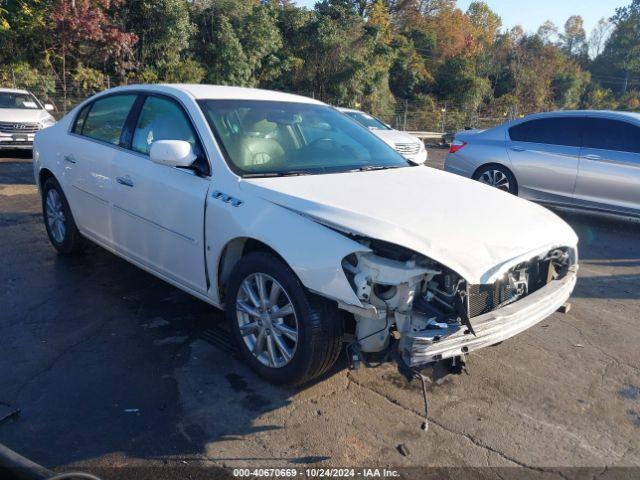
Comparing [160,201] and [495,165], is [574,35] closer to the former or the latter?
[495,165]

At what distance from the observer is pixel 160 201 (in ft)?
13.2

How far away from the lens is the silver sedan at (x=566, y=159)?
7.66 m

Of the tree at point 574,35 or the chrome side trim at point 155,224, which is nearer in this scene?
the chrome side trim at point 155,224

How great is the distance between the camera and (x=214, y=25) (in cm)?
2362

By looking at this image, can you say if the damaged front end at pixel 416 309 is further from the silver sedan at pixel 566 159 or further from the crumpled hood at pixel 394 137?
the crumpled hood at pixel 394 137

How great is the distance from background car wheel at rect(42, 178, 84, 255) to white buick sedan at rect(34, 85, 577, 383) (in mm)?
544

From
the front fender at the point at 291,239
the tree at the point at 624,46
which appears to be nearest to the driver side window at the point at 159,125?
the front fender at the point at 291,239

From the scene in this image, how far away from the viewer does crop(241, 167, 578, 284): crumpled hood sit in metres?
2.91

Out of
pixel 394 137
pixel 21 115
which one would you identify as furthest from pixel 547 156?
pixel 21 115

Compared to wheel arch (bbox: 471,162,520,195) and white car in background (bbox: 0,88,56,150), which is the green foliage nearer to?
white car in background (bbox: 0,88,56,150)

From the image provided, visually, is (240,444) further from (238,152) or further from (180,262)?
(238,152)

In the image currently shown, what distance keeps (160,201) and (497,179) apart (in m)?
6.12

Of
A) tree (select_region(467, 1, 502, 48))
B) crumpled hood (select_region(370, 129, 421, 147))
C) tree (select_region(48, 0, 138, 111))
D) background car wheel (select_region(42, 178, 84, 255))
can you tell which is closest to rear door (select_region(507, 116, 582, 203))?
crumpled hood (select_region(370, 129, 421, 147))

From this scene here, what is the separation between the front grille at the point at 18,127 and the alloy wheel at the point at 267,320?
1121cm
